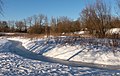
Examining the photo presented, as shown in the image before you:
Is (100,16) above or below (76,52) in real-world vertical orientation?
above

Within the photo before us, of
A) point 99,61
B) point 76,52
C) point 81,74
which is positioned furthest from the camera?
point 76,52

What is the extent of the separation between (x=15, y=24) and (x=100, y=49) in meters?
93.9

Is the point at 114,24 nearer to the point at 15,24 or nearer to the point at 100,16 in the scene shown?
the point at 100,16

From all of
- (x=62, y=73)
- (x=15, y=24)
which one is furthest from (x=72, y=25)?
(x=15, y=24)

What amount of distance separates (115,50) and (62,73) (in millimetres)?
8175

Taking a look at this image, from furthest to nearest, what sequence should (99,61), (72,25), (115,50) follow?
(72,25) → (115,50) → (99,61)

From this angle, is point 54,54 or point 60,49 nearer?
point 54,54

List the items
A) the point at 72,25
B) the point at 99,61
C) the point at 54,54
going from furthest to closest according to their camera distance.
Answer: the point at 72,25 < the point at 54,54 < the point at 99,61

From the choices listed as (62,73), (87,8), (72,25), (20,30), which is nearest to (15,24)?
(20,30)

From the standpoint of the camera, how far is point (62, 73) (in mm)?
8836

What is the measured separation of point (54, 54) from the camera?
59.2 feet

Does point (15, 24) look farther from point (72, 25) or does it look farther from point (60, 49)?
point (60, 49)

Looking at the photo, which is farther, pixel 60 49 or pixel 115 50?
pixel 60 49

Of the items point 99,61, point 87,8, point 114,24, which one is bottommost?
point 99,61
